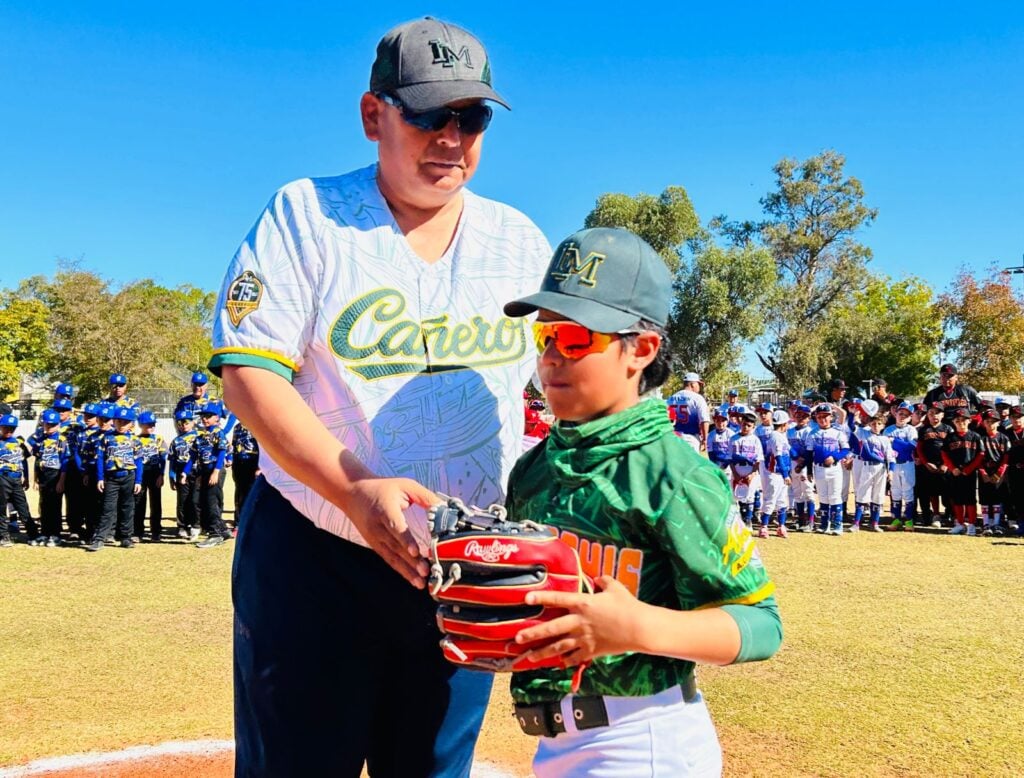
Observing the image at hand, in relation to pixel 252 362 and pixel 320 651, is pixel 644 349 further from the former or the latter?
pixel 320 651

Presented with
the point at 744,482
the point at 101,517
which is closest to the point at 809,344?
the point at 744,482

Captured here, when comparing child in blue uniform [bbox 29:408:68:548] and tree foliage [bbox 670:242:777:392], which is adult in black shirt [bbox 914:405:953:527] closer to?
child in blue uniform [bbox 29:408:68:548]

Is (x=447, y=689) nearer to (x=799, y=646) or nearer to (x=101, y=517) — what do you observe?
(x=799, y=646)

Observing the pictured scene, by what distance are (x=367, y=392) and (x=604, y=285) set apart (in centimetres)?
59

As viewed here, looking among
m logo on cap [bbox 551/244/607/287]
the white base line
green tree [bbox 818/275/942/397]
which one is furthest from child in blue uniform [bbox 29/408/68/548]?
green tree [bbox 818/275/942/397]

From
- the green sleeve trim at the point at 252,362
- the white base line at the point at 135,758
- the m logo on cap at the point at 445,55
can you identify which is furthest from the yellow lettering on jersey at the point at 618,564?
the white base line at the point at 135,758

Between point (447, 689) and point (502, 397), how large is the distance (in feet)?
2.43

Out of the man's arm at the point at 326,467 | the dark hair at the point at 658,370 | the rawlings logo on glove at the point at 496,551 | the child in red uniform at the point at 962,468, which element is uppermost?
the dark hair at the point at 658,370

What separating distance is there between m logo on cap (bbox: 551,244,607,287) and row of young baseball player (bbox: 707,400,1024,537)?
11.5 meters

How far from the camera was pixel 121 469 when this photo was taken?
11.0 meters

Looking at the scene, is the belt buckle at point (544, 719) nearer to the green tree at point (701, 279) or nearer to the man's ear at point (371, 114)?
the man's ear at point (371, 114)

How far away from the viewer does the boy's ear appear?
1.87m

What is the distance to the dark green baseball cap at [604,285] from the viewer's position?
1793 millimetres

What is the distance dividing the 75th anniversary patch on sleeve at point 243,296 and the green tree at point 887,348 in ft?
136
